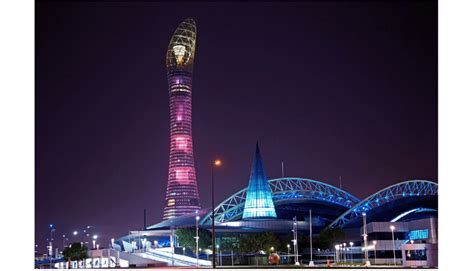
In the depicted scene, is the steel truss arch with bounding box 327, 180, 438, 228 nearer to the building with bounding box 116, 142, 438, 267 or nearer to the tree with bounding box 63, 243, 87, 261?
the building with bounding box 116, 142, 438, 267

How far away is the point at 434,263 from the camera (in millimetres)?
43500

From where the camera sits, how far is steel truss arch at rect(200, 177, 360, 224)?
99.6 meters

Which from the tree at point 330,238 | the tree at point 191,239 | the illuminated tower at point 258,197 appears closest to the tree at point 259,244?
the tree at point 330,238

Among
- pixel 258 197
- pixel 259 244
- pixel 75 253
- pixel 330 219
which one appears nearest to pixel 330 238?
pixel 259 244

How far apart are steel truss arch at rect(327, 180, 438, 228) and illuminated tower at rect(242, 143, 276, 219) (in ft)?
24.7

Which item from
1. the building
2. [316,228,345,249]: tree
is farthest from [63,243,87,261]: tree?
[316,228,345,249]: tree

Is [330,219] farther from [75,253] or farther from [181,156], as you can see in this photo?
[75,253]

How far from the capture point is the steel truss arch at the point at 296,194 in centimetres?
9957

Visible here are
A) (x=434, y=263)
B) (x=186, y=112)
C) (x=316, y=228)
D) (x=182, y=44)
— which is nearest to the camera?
(x=434, y=263)
